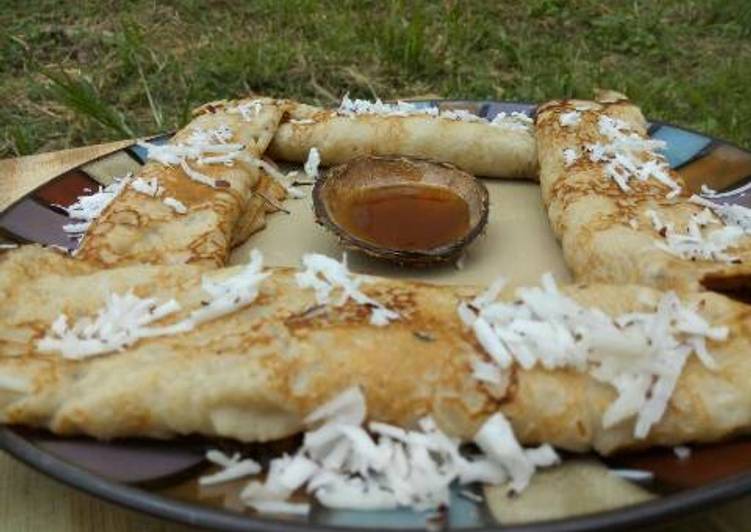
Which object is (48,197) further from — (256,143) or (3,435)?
(3,435)

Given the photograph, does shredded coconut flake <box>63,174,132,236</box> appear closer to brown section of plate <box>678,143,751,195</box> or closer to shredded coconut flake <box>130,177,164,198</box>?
shredded coconut flake <box>130,177,164,198</box>

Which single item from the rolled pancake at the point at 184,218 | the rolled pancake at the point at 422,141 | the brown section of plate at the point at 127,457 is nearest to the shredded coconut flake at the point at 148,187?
the rolled pancake at the point at 184,218

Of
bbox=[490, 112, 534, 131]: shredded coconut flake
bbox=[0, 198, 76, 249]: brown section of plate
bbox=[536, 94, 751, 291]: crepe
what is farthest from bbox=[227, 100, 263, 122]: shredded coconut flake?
bbox=[536, 94, 751, 291]: crepe

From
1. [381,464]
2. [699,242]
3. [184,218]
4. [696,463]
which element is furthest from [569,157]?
[381,464]

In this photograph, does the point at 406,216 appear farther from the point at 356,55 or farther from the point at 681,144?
the point at 356,55

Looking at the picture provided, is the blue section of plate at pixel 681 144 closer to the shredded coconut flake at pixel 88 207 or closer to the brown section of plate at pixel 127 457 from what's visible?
the shredded coconut flake at pixel 88 207

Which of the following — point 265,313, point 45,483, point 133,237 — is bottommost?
point 45,483

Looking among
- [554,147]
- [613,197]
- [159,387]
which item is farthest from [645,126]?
[159,387]
